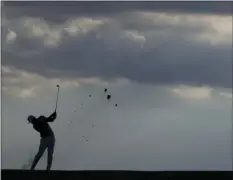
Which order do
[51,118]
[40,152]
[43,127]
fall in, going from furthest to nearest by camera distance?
[43,127] < [40,152] < [51,118]

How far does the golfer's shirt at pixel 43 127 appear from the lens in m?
14.5

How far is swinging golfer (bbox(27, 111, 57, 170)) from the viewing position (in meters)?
14.5

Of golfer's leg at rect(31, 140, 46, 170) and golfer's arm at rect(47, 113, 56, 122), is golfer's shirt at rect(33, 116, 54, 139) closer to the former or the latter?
golfer's arm at rect(47, 113, 56, 122)

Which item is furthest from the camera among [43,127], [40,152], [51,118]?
[43,127]
